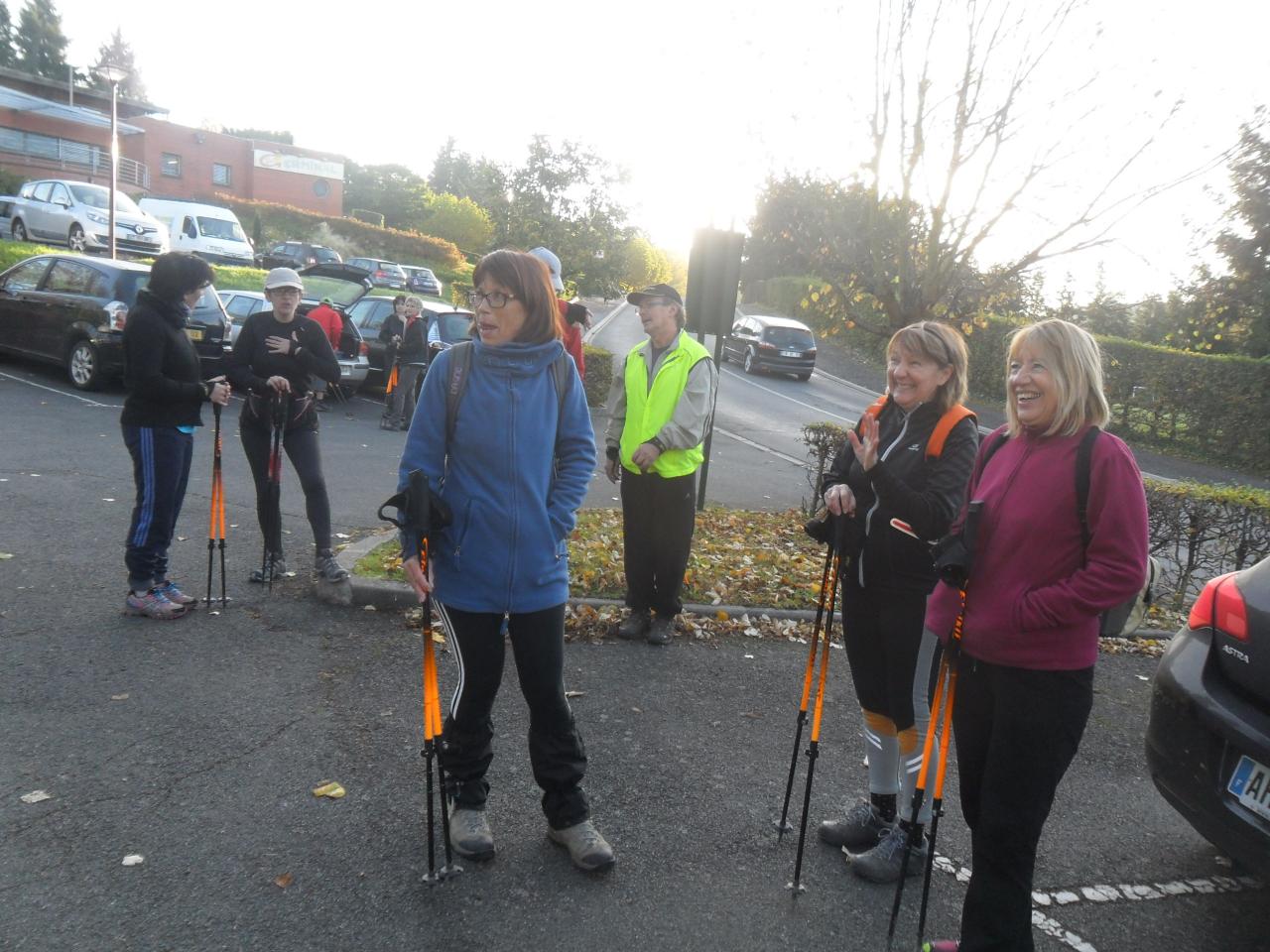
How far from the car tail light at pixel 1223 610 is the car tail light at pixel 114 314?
42.8 feet

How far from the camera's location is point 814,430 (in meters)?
9.94

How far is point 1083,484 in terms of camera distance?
2742mm

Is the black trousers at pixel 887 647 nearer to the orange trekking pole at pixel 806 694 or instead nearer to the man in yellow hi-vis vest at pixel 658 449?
the orange trekking pole at pixel 806 694

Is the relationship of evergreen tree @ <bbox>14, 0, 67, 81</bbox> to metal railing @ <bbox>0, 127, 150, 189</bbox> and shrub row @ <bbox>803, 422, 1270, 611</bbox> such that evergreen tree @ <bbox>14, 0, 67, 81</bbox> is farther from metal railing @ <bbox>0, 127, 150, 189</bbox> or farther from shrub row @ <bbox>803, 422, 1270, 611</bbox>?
shrub row @ <bbox>803, 422, 1270, 611</bbox>

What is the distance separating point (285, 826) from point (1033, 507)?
2748 millimetres

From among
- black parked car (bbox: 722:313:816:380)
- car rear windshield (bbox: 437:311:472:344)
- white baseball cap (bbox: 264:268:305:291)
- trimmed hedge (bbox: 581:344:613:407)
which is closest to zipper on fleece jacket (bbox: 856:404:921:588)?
white baseball cap (bbox: 264:268:305:291)

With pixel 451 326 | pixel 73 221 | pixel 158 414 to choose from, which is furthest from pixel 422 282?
pixel 158 414

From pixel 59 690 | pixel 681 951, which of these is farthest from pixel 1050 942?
pixel 59 690

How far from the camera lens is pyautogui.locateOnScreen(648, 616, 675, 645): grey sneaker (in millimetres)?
5957

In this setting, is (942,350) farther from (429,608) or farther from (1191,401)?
(1191,401)

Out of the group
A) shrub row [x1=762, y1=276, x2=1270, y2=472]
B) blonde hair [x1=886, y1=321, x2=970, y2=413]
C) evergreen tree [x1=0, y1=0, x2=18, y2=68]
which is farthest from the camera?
evergreen tree [x1=0, y1=0, x2=18, y2=68]

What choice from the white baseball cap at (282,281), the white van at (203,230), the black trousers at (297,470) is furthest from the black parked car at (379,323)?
the white van at (203,230)

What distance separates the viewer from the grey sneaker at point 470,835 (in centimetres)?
346

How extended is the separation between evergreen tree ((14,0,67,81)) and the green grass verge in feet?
265
